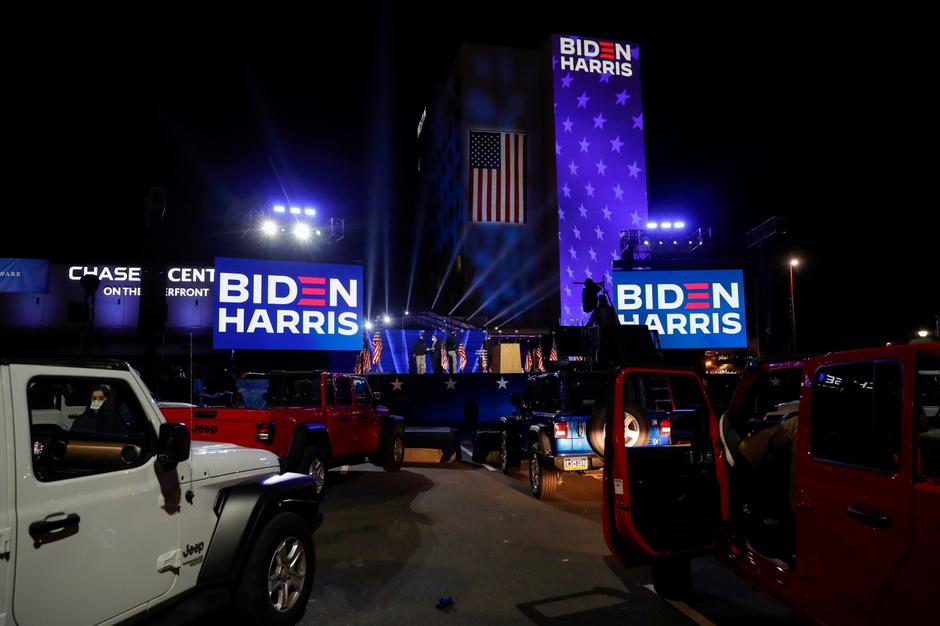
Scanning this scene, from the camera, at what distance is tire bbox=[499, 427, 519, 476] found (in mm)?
10914

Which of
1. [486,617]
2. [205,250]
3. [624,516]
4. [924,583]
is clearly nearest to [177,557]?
[486,617]

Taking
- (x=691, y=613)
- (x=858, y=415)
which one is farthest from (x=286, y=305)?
(x=858, y=415)

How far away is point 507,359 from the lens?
25.9 meters

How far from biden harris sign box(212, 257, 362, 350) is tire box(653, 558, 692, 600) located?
15.2 metres

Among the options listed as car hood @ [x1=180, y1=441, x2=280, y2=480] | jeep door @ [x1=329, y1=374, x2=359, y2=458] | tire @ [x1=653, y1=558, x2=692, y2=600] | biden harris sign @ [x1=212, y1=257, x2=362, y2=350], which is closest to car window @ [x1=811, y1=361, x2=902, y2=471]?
tire @ [x1=653, y1=558, x2=692, y2=600]

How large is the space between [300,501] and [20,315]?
40.7m

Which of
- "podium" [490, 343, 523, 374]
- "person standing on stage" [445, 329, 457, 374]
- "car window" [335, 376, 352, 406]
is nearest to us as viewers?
"car window" [335, 376, 352, 406]

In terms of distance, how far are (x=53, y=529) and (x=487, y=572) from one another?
12.6 ft

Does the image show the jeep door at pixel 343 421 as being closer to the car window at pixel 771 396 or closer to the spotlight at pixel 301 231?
the car window at pixel 771 396

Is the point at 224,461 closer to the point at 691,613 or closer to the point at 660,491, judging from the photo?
the point at 660,491

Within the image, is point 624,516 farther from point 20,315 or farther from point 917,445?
point 20,315

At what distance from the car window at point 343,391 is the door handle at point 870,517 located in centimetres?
773

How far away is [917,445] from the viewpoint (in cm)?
258

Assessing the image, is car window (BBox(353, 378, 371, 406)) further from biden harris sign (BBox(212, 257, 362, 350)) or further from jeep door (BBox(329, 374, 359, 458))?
biden harris sign (BBox(212, 257, 362, 350))
